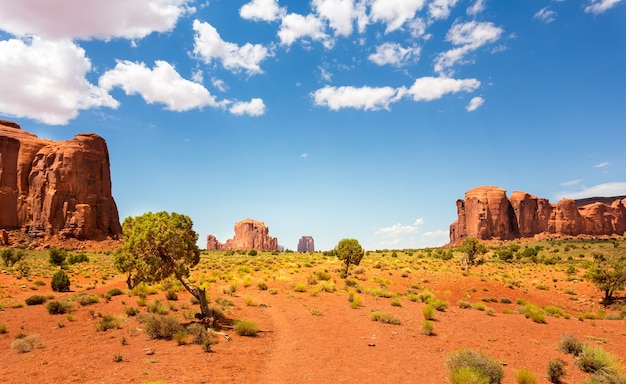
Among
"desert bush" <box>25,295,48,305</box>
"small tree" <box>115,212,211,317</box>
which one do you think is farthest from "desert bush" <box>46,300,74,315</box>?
"small tree" <box>115,212,211,317</box>

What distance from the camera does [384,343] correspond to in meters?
15.2

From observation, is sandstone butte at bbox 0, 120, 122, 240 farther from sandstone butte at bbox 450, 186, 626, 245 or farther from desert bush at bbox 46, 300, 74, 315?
sandstone butte at bbox 450, 186, 626, 245

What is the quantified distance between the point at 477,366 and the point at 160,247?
14.2m

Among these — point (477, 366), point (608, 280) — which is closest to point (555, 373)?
point (477, 366)

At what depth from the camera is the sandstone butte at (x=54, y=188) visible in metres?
84.2

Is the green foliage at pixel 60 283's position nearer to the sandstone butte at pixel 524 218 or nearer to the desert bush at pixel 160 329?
the desert bush at pixel 160 329

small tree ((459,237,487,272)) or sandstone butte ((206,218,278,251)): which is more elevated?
sandstone butte ((206,218,278,251))

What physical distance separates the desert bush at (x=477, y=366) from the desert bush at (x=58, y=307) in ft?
70.1

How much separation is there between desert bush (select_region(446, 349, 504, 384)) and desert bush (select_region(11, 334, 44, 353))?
1610 centimetres

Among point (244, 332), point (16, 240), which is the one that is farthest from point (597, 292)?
point (16, 240)

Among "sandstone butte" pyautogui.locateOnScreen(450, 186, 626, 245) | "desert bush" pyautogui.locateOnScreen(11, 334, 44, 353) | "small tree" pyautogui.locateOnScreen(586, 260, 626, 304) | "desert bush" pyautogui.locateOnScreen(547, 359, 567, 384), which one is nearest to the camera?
"desert bush" pyautogui.locateOnScreen(547, 359, 567, 384)

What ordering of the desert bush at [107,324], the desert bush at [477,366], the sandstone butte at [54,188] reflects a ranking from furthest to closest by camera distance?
1. the sandstone butte at [54,188]
2. the desert bush at [107,324]
3. the desert bush at [477,366]

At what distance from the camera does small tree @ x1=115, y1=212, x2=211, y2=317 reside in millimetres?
16016

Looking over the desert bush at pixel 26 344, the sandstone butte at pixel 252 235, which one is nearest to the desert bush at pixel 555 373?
the desert bush at pixel 26 344
